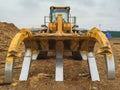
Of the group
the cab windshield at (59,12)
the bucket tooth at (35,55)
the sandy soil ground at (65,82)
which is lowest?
the sandy soil ground at (65,82)

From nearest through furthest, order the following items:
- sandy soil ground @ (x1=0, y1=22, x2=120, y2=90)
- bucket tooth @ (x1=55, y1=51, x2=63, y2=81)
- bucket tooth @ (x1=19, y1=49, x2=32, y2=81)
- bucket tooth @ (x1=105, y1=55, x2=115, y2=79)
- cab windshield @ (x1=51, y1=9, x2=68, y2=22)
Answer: bucket tooth @ (x1=105, y1=55, x2=115, y2=79)
sandy soil ground @ (x1=0, y1=22, x2=120, y2=90)
bucket tooth @ (x1=55, y1=51, x2=63, y2=81)
bucket tooth @ (x1=19, y1=49, x2=32, y2=81)
cab windshield @ (x1=51, y1=9, x2=68, y2=22)

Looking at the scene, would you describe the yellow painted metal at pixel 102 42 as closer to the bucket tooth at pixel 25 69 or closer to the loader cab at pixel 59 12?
the bucket tooth at pixel 25 69

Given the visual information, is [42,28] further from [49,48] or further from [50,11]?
[49,48]

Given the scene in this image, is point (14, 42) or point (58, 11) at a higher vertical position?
point (58, 11)

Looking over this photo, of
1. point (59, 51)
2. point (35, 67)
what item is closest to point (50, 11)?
point (35, 67)

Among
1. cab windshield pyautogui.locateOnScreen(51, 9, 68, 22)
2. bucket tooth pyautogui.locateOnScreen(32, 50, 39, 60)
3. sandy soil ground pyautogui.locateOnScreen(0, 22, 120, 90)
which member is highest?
cab windshield pyautogui.locateOnScreen(51, 9, 68, 22)

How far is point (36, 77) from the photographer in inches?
285

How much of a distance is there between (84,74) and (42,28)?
Result: 4.46 metres

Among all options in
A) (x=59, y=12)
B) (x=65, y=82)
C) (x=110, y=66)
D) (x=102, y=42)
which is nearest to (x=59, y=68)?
(x=65, y=82)

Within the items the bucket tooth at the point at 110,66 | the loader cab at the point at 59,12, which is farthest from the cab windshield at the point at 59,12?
the bucket tooth at the point at 110,66

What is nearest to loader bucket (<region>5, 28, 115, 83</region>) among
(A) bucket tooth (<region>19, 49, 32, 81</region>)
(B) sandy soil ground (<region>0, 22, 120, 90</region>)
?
(A) bucket tooth (<region>19, 49, 32, 81</region>)

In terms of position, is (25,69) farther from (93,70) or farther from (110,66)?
(110,66)

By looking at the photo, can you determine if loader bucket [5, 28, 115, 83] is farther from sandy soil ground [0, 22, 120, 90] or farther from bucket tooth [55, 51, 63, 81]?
sandy soil ground [0, 22, 120, 90]

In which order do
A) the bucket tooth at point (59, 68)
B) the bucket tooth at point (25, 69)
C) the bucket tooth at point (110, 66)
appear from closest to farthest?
the bucket tooth at point (110, 66) → the bucket tooth at point (59, 68) → the bucket tooth at point (25, 69)
